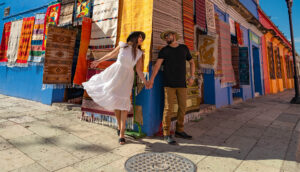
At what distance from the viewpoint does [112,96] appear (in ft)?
8.88

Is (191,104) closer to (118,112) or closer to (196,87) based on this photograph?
(196,87)

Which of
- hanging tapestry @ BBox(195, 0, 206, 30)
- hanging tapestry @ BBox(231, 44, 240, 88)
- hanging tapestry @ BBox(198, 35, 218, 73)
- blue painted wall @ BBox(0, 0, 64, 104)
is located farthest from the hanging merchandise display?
hanging tapestry @ BBox(231, 44, 240, 88)

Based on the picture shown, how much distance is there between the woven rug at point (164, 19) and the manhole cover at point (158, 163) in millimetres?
1743

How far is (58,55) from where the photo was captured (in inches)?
181

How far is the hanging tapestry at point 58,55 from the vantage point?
4.37 meters

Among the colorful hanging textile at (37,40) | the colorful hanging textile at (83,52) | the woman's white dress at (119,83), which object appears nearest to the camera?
the woman's white dress at (119,83)

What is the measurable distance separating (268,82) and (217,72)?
9209 mm

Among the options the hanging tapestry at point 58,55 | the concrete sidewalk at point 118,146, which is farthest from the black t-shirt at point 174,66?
the hanging tapestry at point 58,55

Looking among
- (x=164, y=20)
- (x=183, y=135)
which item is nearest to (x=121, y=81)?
(x=183, y=135)

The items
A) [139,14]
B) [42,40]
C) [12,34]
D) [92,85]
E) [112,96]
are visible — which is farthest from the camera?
[12,34]

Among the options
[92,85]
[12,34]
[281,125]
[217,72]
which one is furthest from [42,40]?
[281,125]

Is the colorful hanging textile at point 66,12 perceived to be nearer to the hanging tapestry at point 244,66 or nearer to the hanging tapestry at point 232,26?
the hanging tapestry at point 232,26

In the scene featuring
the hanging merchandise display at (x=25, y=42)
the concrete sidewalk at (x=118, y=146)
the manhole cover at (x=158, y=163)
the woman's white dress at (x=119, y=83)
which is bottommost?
the manhole cover at (x=158, y=163)

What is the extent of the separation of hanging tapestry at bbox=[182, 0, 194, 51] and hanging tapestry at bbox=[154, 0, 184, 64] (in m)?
0.17
